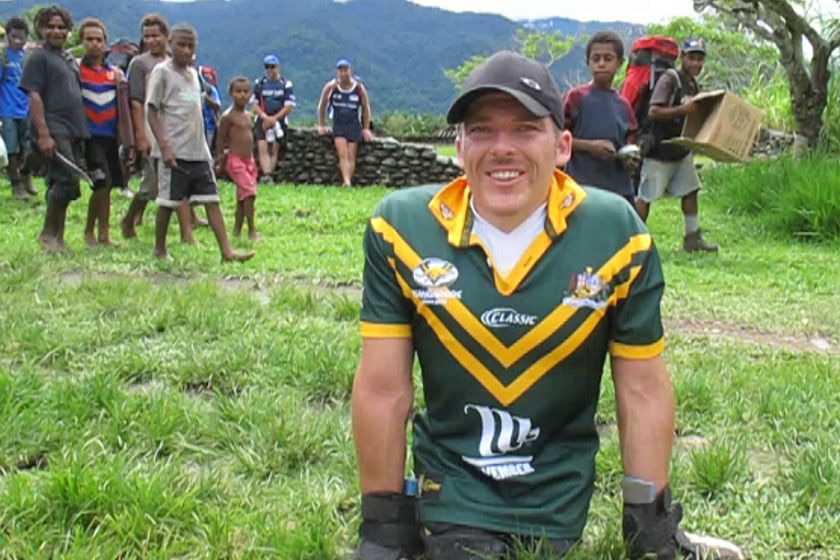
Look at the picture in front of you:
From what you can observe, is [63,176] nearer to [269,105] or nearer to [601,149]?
[601,149]

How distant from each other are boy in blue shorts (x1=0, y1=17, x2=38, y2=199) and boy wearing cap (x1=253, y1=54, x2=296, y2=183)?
12.2 feet

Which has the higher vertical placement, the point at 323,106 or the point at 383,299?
the point at 383,299

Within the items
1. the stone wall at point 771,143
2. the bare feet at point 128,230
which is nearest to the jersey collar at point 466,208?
the bare feet at point 128,230

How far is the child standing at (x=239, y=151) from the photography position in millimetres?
8234

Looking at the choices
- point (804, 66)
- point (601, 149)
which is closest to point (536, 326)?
point (601, 149)

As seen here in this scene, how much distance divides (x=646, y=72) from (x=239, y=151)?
334cm

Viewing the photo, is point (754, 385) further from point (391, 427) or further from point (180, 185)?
point (180, 185)

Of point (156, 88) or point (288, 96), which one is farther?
point (288, 96)

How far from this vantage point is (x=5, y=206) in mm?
10125

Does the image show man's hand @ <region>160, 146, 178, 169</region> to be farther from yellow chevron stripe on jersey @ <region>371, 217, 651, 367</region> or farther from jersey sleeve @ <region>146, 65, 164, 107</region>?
yellow chevron stripe on jersey @ <region>371, 217, 651, 367</region>

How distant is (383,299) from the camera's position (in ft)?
7.49

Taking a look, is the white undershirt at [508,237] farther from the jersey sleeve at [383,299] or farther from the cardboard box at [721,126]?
the cardboard box at [721,126]

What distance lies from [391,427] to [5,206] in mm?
8923

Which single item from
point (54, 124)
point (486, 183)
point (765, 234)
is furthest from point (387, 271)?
point (765, 234)
